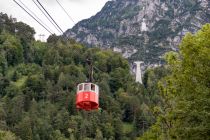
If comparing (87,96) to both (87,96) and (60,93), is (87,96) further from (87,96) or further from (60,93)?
(60,93)

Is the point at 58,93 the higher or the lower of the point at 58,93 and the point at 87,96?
the higher

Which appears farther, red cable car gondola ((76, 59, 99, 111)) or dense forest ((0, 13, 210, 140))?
dense forest ((0, 13, 210, 140))

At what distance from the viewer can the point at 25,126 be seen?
410ft

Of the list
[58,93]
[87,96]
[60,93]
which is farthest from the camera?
[58,93]

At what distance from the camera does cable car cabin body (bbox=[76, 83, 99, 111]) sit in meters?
31.0

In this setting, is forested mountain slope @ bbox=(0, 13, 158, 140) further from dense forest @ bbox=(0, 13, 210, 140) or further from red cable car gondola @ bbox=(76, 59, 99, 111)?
red cable car gondola @ bbox=(76, 59, 99, 111)

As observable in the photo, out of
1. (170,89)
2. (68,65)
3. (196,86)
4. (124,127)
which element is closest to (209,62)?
(196,86)

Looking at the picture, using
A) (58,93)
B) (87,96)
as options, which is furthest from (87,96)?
(58,93)

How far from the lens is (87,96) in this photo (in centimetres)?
3097

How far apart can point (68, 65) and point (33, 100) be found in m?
30.2

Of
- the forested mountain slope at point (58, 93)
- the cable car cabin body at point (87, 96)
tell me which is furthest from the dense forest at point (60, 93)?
the cable car cabin body at point (87, 96)

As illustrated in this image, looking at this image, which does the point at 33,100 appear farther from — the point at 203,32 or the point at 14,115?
the point at 203,32

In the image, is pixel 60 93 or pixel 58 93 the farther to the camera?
pixel 58 93

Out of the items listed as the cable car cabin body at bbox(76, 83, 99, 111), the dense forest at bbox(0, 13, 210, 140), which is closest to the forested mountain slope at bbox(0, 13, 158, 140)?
the dense forest at bbox(0, 13, 210, 140)
